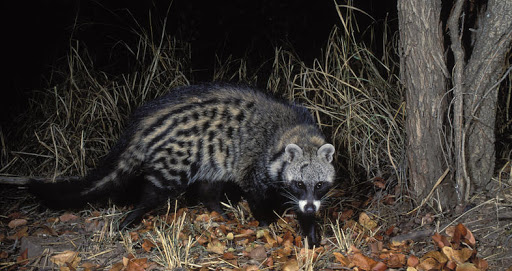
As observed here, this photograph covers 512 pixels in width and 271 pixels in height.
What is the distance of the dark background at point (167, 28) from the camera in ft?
21.6

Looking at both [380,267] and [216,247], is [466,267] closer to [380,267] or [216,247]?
[380,267]

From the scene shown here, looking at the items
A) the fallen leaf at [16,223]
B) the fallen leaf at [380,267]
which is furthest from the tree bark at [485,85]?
the fallen leaf at [16,223]

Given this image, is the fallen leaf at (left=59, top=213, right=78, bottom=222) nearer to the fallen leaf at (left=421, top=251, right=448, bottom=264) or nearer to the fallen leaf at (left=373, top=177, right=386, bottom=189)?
the fallen leaf at (left=373, top=177, right=386, bottom=189)

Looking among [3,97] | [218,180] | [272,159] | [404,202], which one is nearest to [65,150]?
[3,97]

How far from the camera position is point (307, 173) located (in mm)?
4859

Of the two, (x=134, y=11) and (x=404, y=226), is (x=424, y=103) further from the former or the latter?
(x=134, y=11)

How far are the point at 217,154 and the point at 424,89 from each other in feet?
6.80

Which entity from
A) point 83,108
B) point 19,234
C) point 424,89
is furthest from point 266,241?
point 83,108

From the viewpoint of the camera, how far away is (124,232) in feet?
16.3

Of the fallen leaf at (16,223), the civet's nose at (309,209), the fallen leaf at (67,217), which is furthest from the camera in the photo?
the fallen leaf at (67,217)

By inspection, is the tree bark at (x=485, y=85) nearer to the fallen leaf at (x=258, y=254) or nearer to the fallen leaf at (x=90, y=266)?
the fallen leaf at (x=258, y=254)

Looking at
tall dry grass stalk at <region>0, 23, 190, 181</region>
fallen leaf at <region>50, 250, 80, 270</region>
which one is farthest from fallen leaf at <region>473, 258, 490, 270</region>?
tall dry grass stalk at <region>0, 23, 190, 181</region>

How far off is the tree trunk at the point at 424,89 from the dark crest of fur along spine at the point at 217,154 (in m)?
0.79

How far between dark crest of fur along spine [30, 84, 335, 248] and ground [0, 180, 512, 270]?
28cm
